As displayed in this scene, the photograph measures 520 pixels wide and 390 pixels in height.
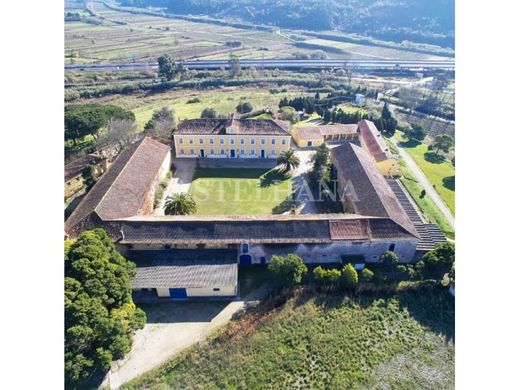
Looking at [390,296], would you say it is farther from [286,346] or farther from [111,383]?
[111,383]

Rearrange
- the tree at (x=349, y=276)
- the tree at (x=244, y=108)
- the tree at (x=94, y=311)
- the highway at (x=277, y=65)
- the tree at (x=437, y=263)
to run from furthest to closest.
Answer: the highway at (x=277, y=65)
the tree at (x=244, y=108)
the tree at (x=437, y=263)
the tree at (x=349, y=276)
the tree at (x=94, y=311)

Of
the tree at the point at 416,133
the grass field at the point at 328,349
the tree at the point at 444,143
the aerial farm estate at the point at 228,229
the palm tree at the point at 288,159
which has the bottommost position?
the grass field at the point at 328,349

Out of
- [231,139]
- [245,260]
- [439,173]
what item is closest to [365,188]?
[245,260]

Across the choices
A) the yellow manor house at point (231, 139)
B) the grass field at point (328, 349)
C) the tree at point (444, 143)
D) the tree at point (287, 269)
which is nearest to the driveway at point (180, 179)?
the yellow manor house at point (231, 139)

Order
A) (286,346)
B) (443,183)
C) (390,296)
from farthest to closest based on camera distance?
(443,183) < (390,296) < (286,346)

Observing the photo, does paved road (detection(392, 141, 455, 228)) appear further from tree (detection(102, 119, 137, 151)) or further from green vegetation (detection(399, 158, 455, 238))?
tree (detection(102, 119, 137, 151))

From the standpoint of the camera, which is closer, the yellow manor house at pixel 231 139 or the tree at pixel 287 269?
the tree at pixel 287 269

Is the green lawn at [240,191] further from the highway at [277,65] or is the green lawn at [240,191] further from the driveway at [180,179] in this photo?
the highway at [277,65]

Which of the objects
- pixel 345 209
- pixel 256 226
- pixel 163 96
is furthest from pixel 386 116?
pixel 163 96
